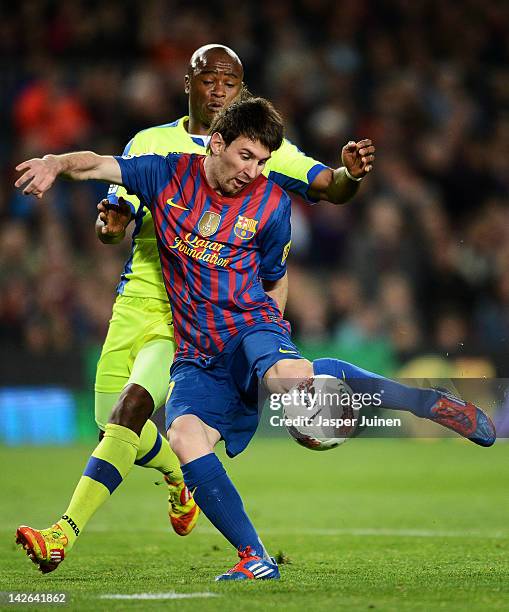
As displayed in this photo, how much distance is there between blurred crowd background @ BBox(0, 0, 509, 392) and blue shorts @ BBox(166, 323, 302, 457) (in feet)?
22.4

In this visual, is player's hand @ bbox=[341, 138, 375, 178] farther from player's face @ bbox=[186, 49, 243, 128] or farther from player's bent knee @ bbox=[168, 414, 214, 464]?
player's bent knee @ bbox=[168, 414, 214, 464]

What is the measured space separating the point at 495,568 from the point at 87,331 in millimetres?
8836

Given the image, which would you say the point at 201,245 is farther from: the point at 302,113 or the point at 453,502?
the point at 302,113

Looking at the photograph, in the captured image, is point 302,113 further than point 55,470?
Yes

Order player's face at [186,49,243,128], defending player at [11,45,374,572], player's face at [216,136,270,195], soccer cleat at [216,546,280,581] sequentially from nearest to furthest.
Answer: soccer cleat at [216,546,280,581] < player's face at [216,136,270,195] < defending player at [11,45,374,572] < player's face at [186,49,243,128]

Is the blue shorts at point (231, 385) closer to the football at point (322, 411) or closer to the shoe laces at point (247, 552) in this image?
the football at point (322, 411)

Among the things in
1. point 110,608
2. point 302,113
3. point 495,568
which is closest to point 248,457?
point 302,113

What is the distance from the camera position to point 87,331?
1402 centimetres

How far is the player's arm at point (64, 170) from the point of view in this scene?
5219 millimetres

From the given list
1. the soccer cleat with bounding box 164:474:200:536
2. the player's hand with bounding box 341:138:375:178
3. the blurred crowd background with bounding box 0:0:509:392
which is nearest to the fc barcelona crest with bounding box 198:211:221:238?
the player's hand with bounding box 341:138:375:178

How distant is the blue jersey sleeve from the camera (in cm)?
574

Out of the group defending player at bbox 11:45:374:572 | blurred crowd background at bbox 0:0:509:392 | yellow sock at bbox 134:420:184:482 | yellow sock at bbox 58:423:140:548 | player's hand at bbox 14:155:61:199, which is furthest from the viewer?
blurred crowd background at bbox 0:0:509:392

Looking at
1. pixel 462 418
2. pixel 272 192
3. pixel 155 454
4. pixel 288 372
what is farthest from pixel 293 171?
pixel 155 454

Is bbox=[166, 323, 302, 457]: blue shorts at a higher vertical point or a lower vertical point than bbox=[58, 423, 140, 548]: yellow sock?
higher
